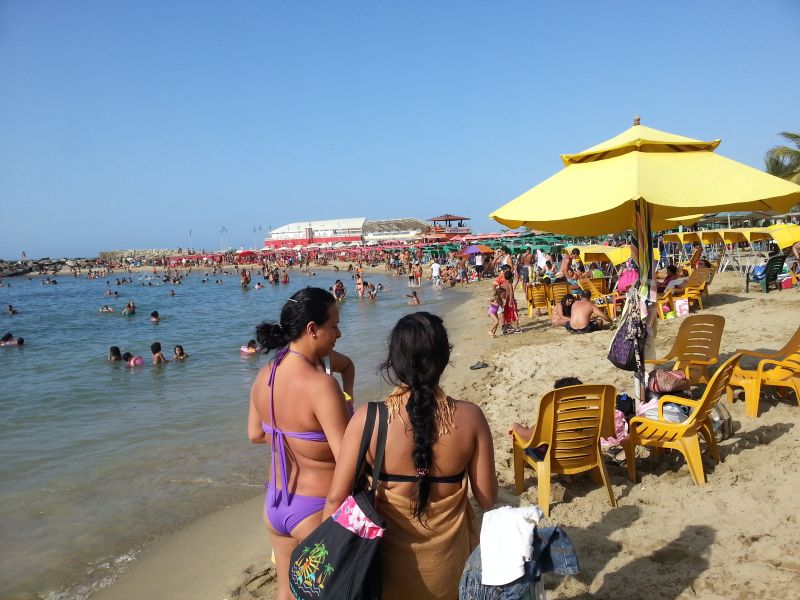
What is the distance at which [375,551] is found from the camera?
5.32 ft

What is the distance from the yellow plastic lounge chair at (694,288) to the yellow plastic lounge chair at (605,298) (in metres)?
0.94

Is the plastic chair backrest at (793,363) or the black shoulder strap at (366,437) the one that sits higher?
the black shoulder strap at (366,437)

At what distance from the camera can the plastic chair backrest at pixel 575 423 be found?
348 centimetres

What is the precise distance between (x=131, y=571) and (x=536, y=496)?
9.73 ft

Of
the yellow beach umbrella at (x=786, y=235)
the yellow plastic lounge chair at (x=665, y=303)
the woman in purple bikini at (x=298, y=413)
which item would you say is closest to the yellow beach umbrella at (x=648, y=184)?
the woman in purple bikini at (x=298, y=413)

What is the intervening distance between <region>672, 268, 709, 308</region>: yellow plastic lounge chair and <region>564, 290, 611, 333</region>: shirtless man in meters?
1.49

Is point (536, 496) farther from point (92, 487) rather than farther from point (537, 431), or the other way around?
point (92, 487)

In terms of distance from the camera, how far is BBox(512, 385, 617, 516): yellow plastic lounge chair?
137 inches

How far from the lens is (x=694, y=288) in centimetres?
972

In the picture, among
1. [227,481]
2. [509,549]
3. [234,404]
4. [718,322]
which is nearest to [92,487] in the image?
[227,481]

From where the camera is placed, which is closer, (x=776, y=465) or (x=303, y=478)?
(x=303, y=478)

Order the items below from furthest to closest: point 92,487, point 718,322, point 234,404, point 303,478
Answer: point 234,404
point 92,487
point 718,322
point 303,478

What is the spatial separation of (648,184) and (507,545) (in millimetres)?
2838

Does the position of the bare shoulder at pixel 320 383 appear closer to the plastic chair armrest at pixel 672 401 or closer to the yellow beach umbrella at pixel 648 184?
the yellow beach umbrella at pixel 648 184
